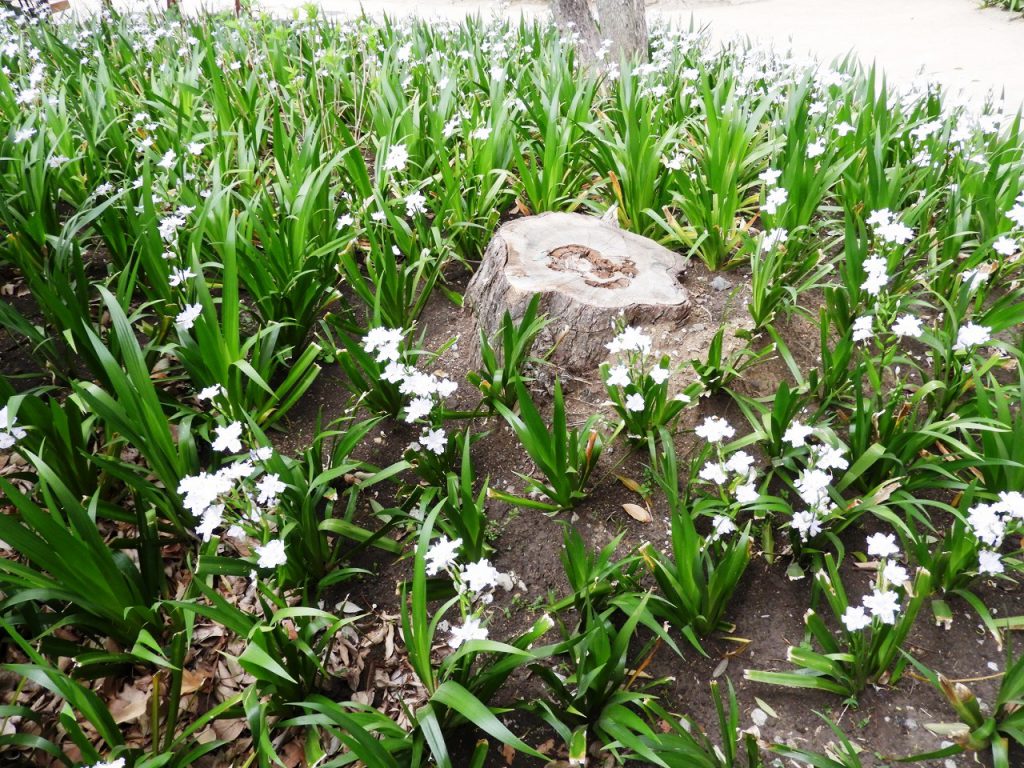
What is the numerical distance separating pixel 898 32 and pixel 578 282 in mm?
7295

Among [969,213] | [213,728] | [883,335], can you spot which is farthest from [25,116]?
[969,213]

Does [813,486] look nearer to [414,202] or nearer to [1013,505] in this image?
[1013,505]

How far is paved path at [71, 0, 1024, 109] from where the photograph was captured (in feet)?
18.9

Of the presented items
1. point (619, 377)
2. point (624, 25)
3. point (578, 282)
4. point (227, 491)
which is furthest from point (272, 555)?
point (624, 25)

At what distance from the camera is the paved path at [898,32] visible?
227 inches

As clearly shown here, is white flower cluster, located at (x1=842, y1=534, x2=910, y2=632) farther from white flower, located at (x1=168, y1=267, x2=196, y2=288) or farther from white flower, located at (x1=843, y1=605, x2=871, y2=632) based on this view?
white flower, located at (x1=168, y1=267, x2=196, y2=288)

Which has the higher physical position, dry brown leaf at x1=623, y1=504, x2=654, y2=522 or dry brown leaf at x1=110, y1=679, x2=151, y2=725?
dry brown leaf at x1=623, y1=504, x2=654, y2=522

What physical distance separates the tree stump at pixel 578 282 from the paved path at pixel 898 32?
320 cm

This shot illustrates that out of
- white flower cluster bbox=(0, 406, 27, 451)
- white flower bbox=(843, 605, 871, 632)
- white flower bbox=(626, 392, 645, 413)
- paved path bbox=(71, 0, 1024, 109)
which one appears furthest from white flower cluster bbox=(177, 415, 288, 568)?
paved path bbox=(71, 0, 1024, 109)

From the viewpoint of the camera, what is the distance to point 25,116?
3.40m

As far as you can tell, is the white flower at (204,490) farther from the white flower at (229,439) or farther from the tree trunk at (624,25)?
the tree trunk at (624,25)

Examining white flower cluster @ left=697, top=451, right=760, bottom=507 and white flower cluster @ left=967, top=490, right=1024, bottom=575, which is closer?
white flower cluster @ left=967, top=490, right=1024, bottom=575

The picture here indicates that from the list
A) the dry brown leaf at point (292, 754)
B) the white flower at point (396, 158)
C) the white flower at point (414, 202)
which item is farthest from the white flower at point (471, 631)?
the white flower at point (396, 158)

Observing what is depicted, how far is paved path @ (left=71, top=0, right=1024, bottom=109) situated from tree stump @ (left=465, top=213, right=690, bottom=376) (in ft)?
10.5
